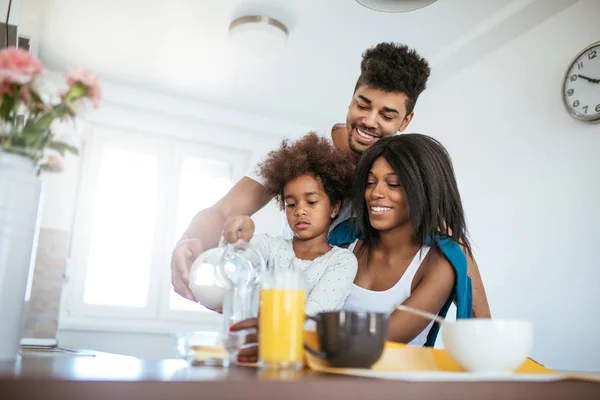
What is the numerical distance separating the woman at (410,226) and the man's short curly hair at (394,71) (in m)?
0.70

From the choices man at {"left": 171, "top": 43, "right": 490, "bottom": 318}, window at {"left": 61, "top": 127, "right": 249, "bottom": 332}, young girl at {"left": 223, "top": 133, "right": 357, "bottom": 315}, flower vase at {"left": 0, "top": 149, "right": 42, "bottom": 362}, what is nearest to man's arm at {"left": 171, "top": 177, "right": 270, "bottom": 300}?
man at {"left": 171, "top": 43, "right": 490, "bottom": 318}

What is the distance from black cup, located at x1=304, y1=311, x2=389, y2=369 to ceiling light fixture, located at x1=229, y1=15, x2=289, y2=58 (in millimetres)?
2649

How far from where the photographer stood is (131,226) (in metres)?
4.08

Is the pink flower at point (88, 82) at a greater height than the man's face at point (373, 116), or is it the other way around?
the man's face at point (373, 116)

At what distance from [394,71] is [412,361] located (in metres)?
1.45

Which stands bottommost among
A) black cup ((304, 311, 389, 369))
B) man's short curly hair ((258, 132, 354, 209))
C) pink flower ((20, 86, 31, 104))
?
black cup ((304, 311, 389, 369))

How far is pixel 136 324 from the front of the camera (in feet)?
13.1

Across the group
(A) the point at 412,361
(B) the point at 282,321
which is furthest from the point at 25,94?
(A) the point at 412,361

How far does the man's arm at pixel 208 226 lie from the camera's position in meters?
1.27

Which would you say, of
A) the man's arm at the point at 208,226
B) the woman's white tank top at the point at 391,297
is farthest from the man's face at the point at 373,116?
the woman's white tank top at the point at 391,297

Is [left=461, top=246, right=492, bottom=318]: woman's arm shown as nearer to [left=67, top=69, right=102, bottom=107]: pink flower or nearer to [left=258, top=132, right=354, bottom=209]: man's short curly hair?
[left=258, top=132, right=354, bottom=209]: man's short curly hair

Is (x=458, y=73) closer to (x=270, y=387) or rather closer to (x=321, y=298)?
(x=321, y=298)

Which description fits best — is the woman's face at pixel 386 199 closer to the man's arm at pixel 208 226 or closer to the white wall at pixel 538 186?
the man's arm at pixel 208 226

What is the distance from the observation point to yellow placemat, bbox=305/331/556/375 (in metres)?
0.68
